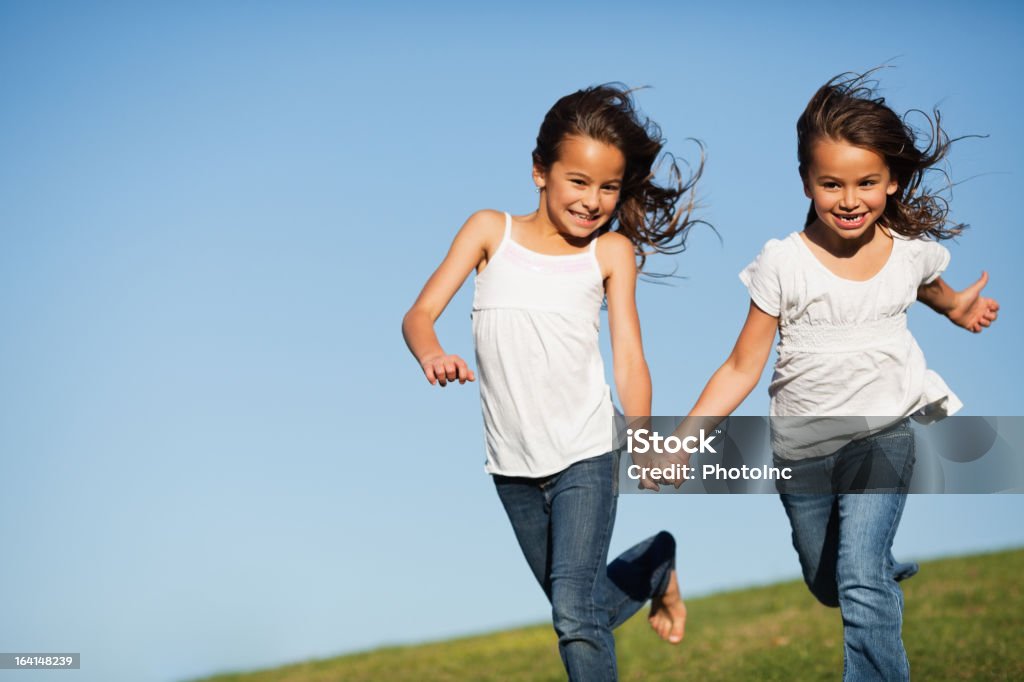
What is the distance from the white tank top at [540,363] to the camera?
5.00m

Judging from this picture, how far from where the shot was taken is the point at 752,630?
1100 centimetres

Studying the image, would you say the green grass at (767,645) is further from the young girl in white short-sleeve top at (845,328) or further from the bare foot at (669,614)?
the young girl in white short-sleeve top at (845,328)

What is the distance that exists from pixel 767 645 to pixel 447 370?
20.5 ft

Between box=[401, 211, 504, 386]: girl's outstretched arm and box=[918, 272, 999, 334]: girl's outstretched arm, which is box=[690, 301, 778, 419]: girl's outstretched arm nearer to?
box=[918, 272, 999, 334]: girl's outstretched arm

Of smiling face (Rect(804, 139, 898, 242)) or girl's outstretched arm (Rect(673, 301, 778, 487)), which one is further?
girl's outstretched arm (Rect(673, 301, 778, 487))

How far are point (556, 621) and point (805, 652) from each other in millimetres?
4958

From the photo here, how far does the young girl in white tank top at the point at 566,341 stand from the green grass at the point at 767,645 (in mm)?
3466

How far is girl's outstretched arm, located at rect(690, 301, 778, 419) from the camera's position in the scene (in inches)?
207

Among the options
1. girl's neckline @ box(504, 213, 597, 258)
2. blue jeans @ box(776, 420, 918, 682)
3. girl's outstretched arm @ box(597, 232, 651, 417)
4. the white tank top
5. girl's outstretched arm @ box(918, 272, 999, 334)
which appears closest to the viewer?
blue jeans @ box(776, 420, 918, 682)

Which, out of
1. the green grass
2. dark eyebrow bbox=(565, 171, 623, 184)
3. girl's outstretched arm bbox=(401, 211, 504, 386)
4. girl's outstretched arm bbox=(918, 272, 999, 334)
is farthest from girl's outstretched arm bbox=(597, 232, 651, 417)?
the green grass

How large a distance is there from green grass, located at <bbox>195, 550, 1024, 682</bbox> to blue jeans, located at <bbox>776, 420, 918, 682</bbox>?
2451 millimetres

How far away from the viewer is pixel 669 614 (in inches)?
240

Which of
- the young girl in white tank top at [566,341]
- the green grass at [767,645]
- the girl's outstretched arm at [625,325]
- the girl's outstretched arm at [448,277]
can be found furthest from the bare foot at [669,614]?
the green grass at [767,645]

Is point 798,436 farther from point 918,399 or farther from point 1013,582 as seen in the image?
point 1013,582
